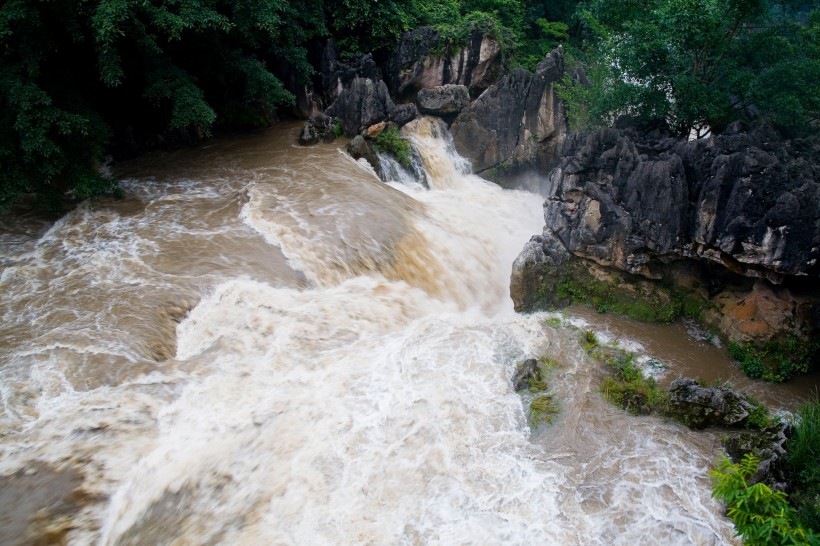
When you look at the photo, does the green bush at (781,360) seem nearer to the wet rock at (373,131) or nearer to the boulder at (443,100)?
the wet rock at (373,131)

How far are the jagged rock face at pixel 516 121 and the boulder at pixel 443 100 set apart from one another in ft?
1.32

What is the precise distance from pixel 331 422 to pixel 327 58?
14919 mm

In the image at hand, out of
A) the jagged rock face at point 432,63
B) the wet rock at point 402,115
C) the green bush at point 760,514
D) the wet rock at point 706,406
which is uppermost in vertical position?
the jagged rock face at point 432,63

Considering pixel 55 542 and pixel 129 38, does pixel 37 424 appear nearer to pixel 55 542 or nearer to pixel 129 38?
pixel 55 542

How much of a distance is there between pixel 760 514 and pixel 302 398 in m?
6.13

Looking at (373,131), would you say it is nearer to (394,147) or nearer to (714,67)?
(394,147)

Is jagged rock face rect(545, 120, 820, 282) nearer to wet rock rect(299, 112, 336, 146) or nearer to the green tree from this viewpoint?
wet rock rect(299, 112, 336, 146)

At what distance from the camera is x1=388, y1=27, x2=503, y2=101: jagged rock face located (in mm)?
19953

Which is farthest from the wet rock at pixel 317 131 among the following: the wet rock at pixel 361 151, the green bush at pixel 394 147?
the green bush at pixel 394 147

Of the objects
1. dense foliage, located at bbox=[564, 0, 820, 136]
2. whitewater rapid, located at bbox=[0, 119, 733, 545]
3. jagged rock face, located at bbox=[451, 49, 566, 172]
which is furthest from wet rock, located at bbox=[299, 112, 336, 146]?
dense foliage, located at bbox=[564, 0, 820, 136]

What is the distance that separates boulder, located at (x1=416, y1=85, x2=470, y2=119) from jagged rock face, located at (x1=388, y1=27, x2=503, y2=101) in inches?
21.9

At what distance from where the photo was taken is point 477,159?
65.1 feet

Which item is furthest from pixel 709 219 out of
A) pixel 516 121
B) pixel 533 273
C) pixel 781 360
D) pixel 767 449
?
pixel 516 121

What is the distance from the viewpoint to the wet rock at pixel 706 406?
8.02 metres
